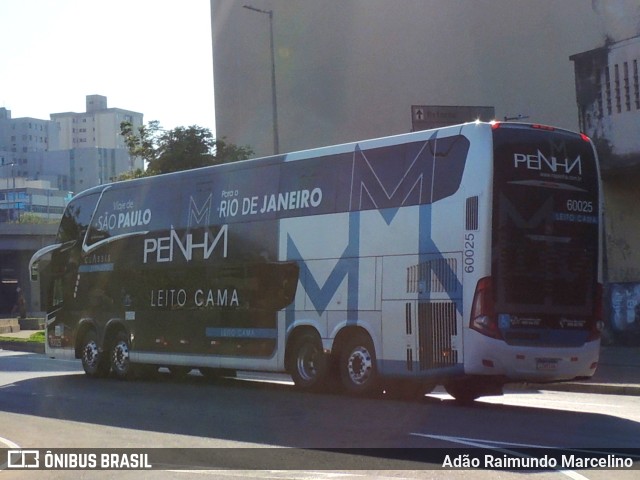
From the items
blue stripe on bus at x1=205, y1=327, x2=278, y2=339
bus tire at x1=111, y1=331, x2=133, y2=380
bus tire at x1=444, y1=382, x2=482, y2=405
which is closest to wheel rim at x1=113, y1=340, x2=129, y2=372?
bus tire at x1=111, y1=331, x2=133, y2=380

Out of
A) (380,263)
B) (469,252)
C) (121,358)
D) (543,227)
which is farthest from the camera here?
(121,358)

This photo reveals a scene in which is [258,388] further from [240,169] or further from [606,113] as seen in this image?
[606,113]

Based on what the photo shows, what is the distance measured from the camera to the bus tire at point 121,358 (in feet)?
70.4

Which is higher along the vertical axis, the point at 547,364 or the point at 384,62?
the point at 384,62

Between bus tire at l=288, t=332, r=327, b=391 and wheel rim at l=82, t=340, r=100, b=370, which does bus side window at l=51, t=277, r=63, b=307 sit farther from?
bus tire at l=288, t=332, r=327, b=391

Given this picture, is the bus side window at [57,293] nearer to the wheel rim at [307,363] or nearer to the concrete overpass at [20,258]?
the wheel rim at [307,363]

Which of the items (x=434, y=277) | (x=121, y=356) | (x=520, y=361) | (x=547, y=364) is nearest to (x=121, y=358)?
(x=121, y=356)

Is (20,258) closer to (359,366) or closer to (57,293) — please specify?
(57,293)

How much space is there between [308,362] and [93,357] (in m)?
6.92

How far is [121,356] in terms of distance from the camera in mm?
21719

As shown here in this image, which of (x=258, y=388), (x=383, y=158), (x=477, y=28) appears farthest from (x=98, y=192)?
(x=477, y=28)

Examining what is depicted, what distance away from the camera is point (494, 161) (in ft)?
46.7

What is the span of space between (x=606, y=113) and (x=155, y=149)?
22.8 m

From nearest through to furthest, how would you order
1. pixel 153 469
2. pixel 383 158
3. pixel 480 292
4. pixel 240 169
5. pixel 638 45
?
1. pixel 153 469
2. pixel 480 292
3. pixel 383 158
4. pixel 240 169
5. pixel 638 45
